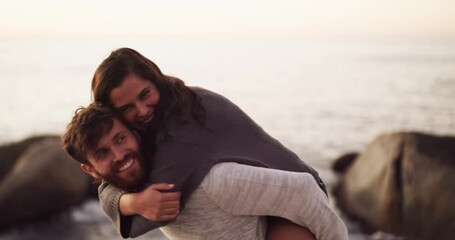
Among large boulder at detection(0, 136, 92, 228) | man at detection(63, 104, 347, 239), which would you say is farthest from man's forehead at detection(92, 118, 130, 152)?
large boulder at detection(0, 136, 92, 228)

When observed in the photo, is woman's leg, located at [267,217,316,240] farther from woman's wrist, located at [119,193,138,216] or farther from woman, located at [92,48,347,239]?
woman's wrist, located at [119,193,138,216]

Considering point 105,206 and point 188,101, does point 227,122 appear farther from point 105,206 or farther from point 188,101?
point 105,206

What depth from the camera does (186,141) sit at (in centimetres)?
173

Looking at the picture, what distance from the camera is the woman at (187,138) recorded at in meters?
1.70

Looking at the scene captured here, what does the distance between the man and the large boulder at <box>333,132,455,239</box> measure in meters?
4.40

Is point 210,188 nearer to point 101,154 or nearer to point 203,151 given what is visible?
point 203,151

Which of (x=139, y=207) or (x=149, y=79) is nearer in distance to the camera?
(x=139, y=207)

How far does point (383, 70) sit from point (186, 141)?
89.7ft

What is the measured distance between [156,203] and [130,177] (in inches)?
6.1

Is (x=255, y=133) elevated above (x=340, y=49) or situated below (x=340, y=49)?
above

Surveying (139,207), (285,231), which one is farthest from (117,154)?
(285,231)

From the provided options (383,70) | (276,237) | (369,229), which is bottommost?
(383,70)

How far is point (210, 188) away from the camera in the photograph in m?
1.68

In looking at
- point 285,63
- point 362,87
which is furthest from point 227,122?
point 285,63
